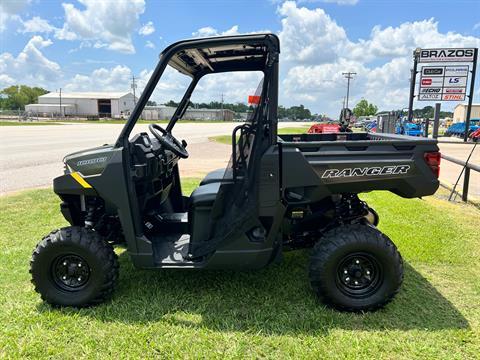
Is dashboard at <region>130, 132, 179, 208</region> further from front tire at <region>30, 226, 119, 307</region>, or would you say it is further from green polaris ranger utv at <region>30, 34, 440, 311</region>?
front tire at <region>30, 226, 119, 307</region>

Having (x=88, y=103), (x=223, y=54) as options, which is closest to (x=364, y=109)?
(x=88, y=103)

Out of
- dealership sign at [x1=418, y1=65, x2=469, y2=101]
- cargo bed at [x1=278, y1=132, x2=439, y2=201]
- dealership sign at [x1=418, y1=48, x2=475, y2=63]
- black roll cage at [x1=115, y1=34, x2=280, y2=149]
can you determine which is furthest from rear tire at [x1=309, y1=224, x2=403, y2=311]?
dealership sign at [x1=418, y1=48, x2=475, y2=63]

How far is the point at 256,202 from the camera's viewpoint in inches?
121

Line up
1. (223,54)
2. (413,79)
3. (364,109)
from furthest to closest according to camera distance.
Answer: (364,109), (413,79), (223,54)

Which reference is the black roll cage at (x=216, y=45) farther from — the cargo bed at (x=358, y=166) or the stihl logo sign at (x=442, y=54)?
the stihl logo sign at (x=442, y=54)

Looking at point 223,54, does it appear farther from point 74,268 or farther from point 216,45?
point 74,268

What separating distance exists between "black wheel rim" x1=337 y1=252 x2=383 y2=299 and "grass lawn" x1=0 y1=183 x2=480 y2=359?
19cm

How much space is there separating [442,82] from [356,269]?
20.3m

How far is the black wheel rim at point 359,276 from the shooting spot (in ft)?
10.3

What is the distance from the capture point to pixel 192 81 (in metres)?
4.24

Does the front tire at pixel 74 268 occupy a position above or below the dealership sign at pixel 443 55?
below

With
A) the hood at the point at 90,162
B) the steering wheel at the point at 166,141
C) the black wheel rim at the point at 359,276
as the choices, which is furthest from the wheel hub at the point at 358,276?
the hood at the point at 90,162

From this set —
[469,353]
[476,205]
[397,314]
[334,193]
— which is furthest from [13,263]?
[476,205]

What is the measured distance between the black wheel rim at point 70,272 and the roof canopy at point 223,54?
1.87 m
